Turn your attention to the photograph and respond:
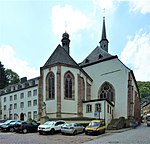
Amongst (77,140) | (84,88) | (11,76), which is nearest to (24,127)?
(77,140)

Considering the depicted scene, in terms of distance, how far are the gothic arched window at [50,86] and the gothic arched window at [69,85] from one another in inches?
81.0

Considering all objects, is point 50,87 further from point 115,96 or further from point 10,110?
point 10,110

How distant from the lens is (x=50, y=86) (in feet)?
156

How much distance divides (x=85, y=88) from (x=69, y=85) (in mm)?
4508

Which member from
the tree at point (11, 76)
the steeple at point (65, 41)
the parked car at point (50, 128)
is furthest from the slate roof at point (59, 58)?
the tree at point (11, 76)

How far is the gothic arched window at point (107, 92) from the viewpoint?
51.8 m

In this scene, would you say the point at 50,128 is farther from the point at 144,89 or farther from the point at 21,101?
the point at 144,89

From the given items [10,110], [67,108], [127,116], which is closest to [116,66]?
[127,116]

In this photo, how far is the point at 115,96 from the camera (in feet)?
167

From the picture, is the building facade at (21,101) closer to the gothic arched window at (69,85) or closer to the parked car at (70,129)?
the gothic arched window at (69,85)

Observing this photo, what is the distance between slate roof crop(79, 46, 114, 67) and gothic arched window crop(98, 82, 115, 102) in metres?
5.16

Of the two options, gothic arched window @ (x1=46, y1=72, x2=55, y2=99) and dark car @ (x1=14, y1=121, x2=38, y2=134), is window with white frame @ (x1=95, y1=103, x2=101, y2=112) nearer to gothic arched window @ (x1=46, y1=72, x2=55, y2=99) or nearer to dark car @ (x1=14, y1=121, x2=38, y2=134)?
gothic arched window @ (x1=46, y1=72, x2=55, y2=99)

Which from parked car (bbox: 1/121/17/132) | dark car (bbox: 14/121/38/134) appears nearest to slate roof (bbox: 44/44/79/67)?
parked car (bbox: 1/121/17/132)

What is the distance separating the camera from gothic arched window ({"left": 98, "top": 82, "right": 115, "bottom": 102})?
5177 cm
